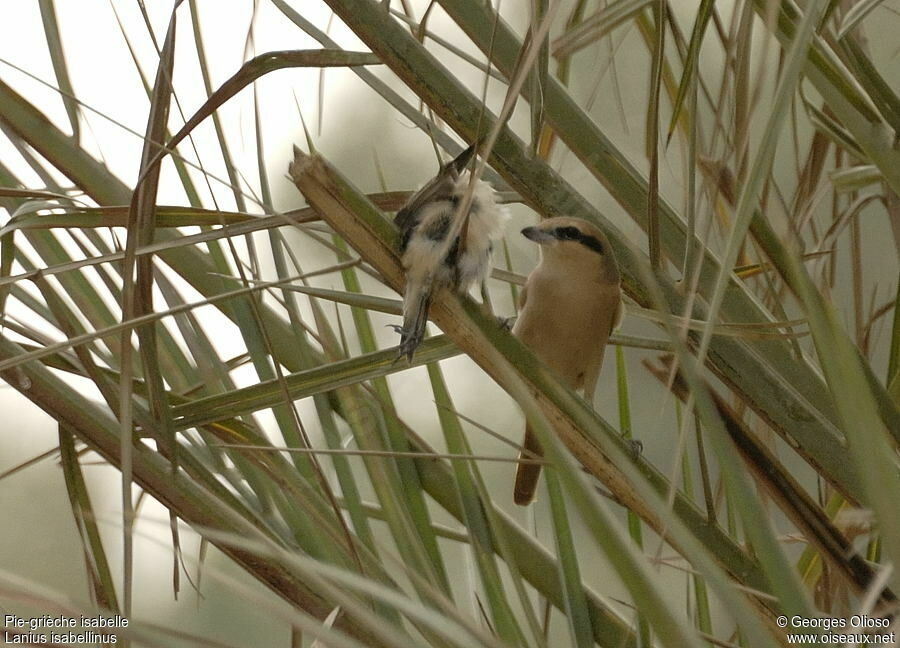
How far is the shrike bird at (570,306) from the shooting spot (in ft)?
6.24

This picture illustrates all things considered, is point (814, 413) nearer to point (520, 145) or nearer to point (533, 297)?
point (520, 145)

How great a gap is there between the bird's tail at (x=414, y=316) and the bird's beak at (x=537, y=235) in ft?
3.14

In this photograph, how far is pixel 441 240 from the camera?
1010 mm

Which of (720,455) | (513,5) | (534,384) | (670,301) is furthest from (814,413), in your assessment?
(513,5)

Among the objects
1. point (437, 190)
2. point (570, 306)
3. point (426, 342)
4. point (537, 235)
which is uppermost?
point (537, 235)

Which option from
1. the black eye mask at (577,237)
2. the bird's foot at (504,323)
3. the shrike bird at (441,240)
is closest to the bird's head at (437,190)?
the shrike bird at (441,240)

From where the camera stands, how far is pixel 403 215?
113 cm

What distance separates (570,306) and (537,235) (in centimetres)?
15

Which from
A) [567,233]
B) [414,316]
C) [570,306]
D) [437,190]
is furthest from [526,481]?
[414,316]

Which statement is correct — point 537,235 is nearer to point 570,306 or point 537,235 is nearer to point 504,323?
point 570,306

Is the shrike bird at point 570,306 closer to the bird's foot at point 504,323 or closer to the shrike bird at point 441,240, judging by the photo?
the bird's foot at point 504,323

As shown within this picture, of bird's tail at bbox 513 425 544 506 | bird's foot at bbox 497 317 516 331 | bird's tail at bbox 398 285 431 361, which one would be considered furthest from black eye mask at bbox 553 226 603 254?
bird's tail at bbox 398 285 431 361

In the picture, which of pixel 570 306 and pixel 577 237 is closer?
pixel 577 237

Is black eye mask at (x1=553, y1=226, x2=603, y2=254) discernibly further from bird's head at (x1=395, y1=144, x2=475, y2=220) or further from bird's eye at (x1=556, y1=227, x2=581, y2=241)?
bird's head at (x1=395, y1=144, x2=475, y2=220)
